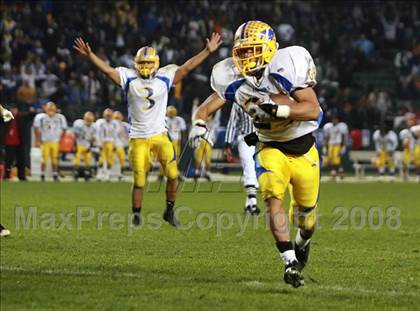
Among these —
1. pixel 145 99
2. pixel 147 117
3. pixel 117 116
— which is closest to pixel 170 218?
pixel 147 117

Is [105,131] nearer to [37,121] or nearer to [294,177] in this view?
[37,121]

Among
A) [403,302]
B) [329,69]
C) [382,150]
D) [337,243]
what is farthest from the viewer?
[329,69]

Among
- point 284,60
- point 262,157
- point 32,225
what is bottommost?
point 32,225

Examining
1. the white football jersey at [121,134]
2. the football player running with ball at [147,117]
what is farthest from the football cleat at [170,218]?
the white football jersey at [121,134]

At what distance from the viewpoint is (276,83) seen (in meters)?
6.51

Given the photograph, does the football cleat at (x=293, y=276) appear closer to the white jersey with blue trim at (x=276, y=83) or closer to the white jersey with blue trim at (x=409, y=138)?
the white jersey with blue trim at (x=276, y=83)

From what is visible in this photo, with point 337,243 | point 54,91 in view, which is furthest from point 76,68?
point 337,243

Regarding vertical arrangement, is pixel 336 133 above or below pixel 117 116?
below

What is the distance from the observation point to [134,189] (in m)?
10.8

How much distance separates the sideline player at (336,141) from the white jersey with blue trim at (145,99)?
43.7 ft

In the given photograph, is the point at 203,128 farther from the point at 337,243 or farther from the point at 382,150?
the point at 382,150

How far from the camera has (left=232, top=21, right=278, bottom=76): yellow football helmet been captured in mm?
6453

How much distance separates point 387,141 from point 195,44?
17.8ft

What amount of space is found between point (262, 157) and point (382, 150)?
18.1 meters
